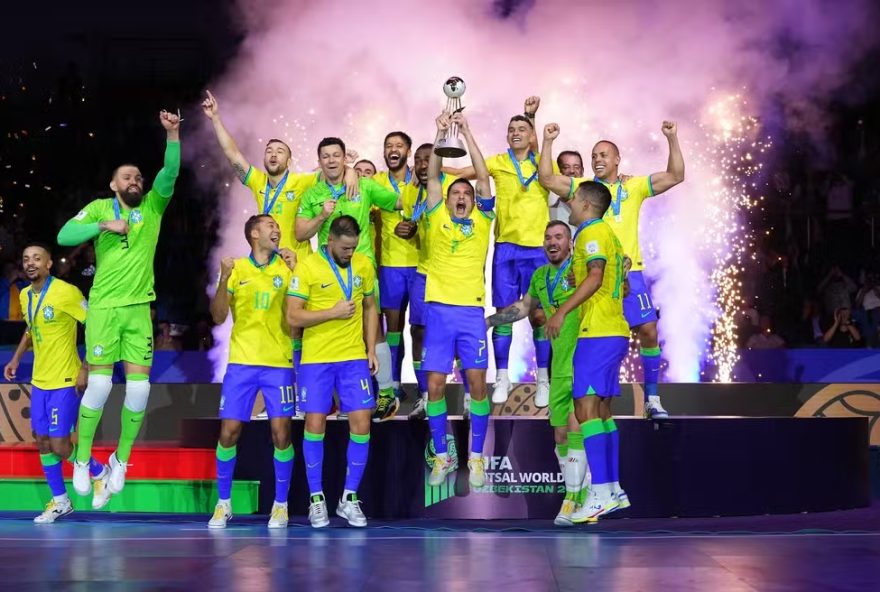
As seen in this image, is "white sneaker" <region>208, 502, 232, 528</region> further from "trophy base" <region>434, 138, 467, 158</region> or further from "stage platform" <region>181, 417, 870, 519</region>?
"trophy base" <region>434, 138, 467, 158</region>

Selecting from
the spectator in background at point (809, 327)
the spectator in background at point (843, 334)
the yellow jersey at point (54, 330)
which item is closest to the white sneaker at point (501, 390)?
the yellow jersey at point (54, 330)

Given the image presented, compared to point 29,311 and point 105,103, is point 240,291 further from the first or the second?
point 105,103

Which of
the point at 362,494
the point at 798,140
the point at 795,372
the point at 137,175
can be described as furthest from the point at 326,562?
the point at 798,140

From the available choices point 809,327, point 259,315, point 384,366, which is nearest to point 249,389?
point 259,315

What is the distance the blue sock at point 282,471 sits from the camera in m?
6.83

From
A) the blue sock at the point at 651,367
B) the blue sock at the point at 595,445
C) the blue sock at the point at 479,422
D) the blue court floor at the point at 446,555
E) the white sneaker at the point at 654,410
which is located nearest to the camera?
the blue court floor at the point at 446,555

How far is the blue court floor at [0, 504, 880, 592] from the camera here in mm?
4836

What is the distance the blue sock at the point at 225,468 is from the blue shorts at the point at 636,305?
2583 mm

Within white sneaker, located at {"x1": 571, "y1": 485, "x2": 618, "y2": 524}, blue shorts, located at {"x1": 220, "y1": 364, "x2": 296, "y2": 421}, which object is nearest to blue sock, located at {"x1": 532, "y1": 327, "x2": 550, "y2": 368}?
white sneaker, located at {"x1": 571, "y1": 485, "x2": 618, "y2": 524}

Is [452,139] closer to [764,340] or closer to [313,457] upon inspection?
[313,457]

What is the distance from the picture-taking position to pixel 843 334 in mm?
11977

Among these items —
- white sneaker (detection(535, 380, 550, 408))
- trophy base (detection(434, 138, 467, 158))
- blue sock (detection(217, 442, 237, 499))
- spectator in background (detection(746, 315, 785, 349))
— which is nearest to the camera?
trophy base (detection(434, 138, 467, 158))

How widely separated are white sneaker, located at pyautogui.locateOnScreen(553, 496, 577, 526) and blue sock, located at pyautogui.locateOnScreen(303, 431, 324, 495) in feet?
4.72

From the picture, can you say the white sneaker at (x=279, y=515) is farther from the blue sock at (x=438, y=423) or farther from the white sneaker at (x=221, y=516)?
the blue sock at (x=438, y=423)
